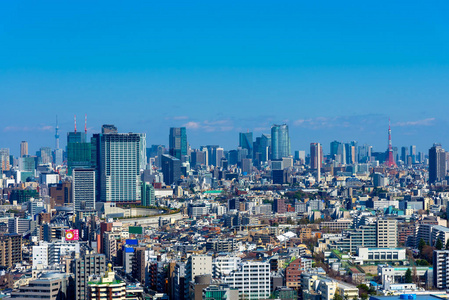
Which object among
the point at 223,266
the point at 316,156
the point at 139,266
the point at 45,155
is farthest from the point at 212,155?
the point at 223,266

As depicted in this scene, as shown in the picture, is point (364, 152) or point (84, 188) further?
point (364, 152)

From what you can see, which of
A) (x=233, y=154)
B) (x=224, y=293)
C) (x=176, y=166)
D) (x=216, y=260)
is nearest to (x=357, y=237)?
(x=216, y=260)

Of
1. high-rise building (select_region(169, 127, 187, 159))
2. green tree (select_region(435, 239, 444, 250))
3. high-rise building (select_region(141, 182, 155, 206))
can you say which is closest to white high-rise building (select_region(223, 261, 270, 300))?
green tree (select_region(435, 239, 444, 250))

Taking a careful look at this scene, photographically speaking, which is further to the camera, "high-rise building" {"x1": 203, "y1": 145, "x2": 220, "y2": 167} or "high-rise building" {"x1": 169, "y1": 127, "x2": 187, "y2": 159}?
"high-rise building" {"x1": 203, "y1": 145, "x2": 220, "y2": 167}

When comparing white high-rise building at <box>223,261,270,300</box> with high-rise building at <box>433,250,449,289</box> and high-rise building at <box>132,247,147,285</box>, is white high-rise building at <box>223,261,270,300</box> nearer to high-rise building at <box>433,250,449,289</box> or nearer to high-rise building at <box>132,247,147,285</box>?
high-rise building at <box>132,247,147,285</box>

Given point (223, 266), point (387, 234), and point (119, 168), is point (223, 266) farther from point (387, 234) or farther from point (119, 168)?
point (119, 168)

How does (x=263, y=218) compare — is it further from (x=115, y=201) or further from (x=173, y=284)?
(x=173, y=284)
